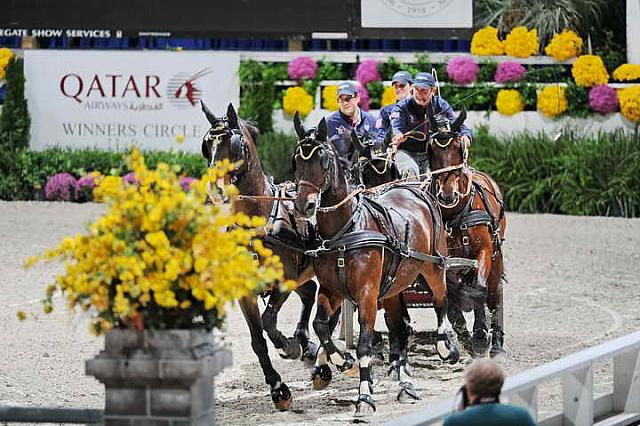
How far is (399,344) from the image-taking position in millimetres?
9773

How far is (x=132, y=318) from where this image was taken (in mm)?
5387

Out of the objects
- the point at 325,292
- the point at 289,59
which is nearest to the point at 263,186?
the point at 325,292

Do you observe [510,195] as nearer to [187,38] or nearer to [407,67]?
[407,67]

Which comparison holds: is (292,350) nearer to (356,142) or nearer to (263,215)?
(263,215)

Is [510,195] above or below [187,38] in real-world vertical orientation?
below

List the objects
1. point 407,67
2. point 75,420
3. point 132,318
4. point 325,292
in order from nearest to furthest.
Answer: point 132,318 → point 75,420 → point 325,292 → point 407,67

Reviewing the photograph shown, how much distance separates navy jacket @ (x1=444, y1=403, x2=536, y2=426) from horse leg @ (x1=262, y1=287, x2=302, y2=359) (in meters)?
4.39

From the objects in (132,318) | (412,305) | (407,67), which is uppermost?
(407,67)

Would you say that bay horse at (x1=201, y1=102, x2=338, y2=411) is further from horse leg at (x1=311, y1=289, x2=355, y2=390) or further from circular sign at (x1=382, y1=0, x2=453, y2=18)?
circular sign at (x1=382, y1=0, x2=453, y2=18)

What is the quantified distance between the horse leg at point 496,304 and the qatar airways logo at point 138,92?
28.4 ft

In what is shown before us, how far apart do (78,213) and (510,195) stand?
5.67m

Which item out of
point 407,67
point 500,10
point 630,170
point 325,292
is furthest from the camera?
point 500,10

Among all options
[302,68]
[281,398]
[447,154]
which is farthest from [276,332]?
[302,68]

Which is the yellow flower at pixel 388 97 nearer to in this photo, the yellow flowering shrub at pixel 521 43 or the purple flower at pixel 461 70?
the purple flower at pixel 461 70
